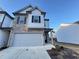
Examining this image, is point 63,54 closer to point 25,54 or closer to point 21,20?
point 25,54

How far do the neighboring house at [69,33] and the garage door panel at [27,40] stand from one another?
283 inches

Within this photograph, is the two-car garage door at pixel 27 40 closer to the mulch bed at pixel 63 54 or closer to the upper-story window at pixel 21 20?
the upper-story window at pixel 21 20

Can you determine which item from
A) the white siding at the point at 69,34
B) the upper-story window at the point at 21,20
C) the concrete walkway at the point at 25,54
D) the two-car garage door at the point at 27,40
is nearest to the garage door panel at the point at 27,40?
the two-car garage door at the point at 27,40

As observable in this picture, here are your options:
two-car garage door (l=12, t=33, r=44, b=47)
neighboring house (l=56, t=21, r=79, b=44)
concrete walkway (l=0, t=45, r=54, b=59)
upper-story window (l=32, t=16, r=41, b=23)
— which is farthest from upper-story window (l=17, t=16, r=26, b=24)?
neighboring house (l=56, t=21, r=79, b=44)

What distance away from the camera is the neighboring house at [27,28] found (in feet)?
40.1

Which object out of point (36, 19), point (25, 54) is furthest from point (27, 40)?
point (25, 54)

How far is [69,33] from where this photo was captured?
17.2m

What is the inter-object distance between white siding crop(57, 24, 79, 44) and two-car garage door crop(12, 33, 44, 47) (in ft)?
23.5

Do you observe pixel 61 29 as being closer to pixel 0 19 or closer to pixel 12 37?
pixel 12 37

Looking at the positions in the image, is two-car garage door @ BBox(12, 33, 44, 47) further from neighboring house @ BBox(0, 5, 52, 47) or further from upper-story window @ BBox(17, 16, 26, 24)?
upper-story window @ BBox(17, 16, 26, 24)

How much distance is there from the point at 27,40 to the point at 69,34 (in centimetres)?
918

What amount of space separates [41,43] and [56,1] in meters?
9.45

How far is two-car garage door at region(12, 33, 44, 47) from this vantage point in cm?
1207

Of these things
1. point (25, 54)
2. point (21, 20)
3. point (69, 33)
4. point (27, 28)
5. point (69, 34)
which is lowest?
point (25, 54)
